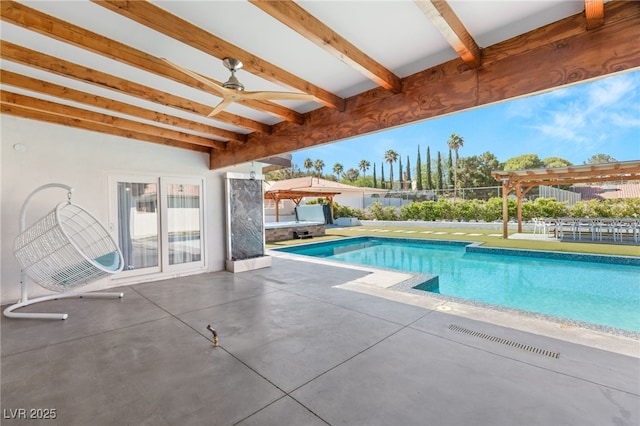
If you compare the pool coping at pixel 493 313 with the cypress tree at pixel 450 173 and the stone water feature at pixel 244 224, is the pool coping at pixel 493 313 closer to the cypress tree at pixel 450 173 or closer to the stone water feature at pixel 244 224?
the stone water feature at pixel 244 224

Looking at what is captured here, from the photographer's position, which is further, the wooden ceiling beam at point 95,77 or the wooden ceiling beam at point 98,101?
the wooden ceiling beam at point 98,101

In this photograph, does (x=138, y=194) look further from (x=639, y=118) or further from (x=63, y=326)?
(x=639, y=118)

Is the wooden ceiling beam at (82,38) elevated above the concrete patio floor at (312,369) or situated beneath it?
elevated above

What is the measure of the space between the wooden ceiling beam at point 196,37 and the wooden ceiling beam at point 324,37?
73cm

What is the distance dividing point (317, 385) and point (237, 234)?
4.94 m

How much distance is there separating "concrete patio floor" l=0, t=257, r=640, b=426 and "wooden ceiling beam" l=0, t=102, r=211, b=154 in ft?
9.57

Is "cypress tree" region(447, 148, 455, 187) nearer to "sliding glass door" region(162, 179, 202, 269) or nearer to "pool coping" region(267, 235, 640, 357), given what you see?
"pool coping" region(267, 235, 640, 357)

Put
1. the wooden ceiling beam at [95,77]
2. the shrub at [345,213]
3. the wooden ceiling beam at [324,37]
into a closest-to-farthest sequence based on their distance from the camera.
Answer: the wooden ceiling beam at [324,37] → the wooden ceiling beam at [95,77] → the shrub at [345,213]

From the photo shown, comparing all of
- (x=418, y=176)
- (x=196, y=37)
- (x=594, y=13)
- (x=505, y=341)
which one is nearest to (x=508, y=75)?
(x=594, y=13)

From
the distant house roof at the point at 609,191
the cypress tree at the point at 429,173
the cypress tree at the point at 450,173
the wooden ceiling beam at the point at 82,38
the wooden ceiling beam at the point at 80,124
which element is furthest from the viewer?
the cypress tree at the point at 429,173

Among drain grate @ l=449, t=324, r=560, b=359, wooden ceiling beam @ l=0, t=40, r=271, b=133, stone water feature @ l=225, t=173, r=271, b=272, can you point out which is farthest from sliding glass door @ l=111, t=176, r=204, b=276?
drain grate @ l=449, t=324, r=560, b=359

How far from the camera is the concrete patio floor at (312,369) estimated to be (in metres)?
1.92

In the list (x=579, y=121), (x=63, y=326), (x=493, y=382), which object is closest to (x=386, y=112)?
(x=493, y=382)

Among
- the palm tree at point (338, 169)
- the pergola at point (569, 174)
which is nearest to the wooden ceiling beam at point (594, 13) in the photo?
the pergola at point (569, 174)
